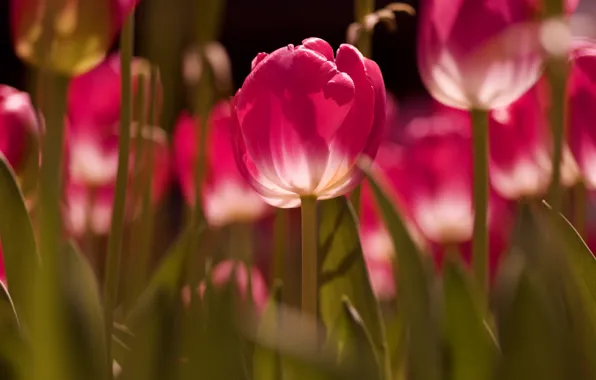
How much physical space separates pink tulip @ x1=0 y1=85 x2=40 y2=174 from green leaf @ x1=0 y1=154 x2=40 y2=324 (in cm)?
11

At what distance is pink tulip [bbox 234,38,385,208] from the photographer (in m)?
0.37

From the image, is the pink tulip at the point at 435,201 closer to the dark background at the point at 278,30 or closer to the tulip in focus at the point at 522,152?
the tulip in focus at the point at 522,152

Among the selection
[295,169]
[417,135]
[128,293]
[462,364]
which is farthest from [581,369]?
[417,135]

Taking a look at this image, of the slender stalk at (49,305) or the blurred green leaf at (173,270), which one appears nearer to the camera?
the slender stalk at (49,305)

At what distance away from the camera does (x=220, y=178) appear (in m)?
0.77

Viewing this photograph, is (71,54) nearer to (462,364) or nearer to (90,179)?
(462,364)

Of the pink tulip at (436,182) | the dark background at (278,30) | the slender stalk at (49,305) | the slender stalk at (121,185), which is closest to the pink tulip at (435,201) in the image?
the pink tulip at (436,182)

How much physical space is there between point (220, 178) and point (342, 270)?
0.36 meters

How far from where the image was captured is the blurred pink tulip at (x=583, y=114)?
437mm

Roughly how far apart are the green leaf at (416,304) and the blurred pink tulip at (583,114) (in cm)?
14

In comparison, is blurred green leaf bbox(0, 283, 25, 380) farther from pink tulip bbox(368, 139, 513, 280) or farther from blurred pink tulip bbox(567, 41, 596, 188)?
pink tulip bbox(368, 139, 513, 280)

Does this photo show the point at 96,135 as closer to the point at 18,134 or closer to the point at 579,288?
the point at 18,134

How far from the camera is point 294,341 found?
254mm

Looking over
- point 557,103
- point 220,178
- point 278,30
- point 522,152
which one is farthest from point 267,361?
point 278,30
